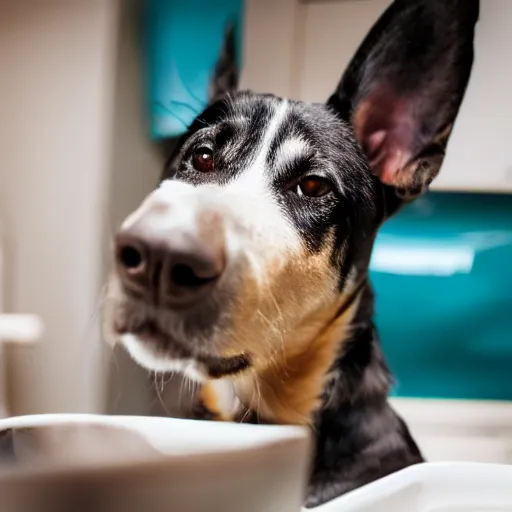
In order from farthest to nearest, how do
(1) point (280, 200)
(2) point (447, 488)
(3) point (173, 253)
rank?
(2) point (447, 488)
(1) point (280, 200)
(3) point (173, 253)

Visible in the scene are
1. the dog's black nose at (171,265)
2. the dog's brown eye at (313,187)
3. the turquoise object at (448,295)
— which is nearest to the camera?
the dog's black nose at (171,265)

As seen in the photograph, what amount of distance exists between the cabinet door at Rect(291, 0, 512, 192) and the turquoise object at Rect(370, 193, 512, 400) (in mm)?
45

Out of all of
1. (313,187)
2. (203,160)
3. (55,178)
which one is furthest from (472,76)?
(55,178)

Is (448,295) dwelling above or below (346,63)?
below

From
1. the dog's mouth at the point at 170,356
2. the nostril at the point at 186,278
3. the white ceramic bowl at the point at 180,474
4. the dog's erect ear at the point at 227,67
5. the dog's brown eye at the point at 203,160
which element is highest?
the dog's erect ear at the point at 227,67

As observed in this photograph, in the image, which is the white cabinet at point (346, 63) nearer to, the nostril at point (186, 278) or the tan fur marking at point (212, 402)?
the nostril at point (186, 278)

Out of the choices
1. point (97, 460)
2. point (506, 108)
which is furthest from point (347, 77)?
point (97, 460)

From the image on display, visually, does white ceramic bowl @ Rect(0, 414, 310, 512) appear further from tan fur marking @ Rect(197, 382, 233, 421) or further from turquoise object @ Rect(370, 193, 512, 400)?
turquoise object @ Rect(370, 193, 512, 400)

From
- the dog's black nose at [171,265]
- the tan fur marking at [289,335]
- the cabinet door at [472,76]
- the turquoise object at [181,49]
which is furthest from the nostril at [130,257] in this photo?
the cabinet door at [472,76]

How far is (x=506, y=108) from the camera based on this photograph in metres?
0.90

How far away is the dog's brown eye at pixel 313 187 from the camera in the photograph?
0.82 m

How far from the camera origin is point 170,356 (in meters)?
0.79

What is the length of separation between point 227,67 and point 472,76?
0.37 metres

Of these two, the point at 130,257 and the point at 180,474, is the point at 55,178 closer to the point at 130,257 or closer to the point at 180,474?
the point at 130,257
